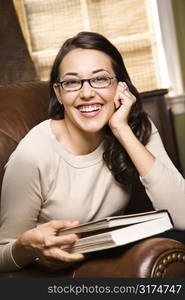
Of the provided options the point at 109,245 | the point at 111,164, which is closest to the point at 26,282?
the point at 109,245

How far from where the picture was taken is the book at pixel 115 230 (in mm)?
1022

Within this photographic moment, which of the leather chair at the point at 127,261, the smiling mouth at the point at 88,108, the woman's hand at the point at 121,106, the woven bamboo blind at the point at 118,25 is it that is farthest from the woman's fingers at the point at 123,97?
the woven bamboo blind at the point at 118,25

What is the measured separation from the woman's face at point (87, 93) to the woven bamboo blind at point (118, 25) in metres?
1.24

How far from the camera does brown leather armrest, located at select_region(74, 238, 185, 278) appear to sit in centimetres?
100

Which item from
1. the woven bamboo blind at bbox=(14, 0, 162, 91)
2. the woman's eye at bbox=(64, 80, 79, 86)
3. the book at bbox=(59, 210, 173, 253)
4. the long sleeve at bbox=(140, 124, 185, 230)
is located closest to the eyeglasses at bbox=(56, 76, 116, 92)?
the woman's eye at bbox=(64, 80, 79, 86)

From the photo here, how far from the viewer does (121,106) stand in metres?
1.52

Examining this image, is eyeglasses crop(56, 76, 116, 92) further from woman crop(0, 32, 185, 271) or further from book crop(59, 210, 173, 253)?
book crop(59, 210, 173, 253)

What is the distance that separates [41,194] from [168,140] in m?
1.10

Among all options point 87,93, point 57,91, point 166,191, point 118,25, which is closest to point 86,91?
point 87,93

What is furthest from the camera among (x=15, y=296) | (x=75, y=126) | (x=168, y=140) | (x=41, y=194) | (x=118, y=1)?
(x=118, y=1)

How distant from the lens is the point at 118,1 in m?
2.63

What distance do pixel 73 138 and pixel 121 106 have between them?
0.19m

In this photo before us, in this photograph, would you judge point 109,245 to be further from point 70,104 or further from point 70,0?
point 70,0

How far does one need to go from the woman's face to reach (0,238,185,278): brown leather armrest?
45 centimetres
